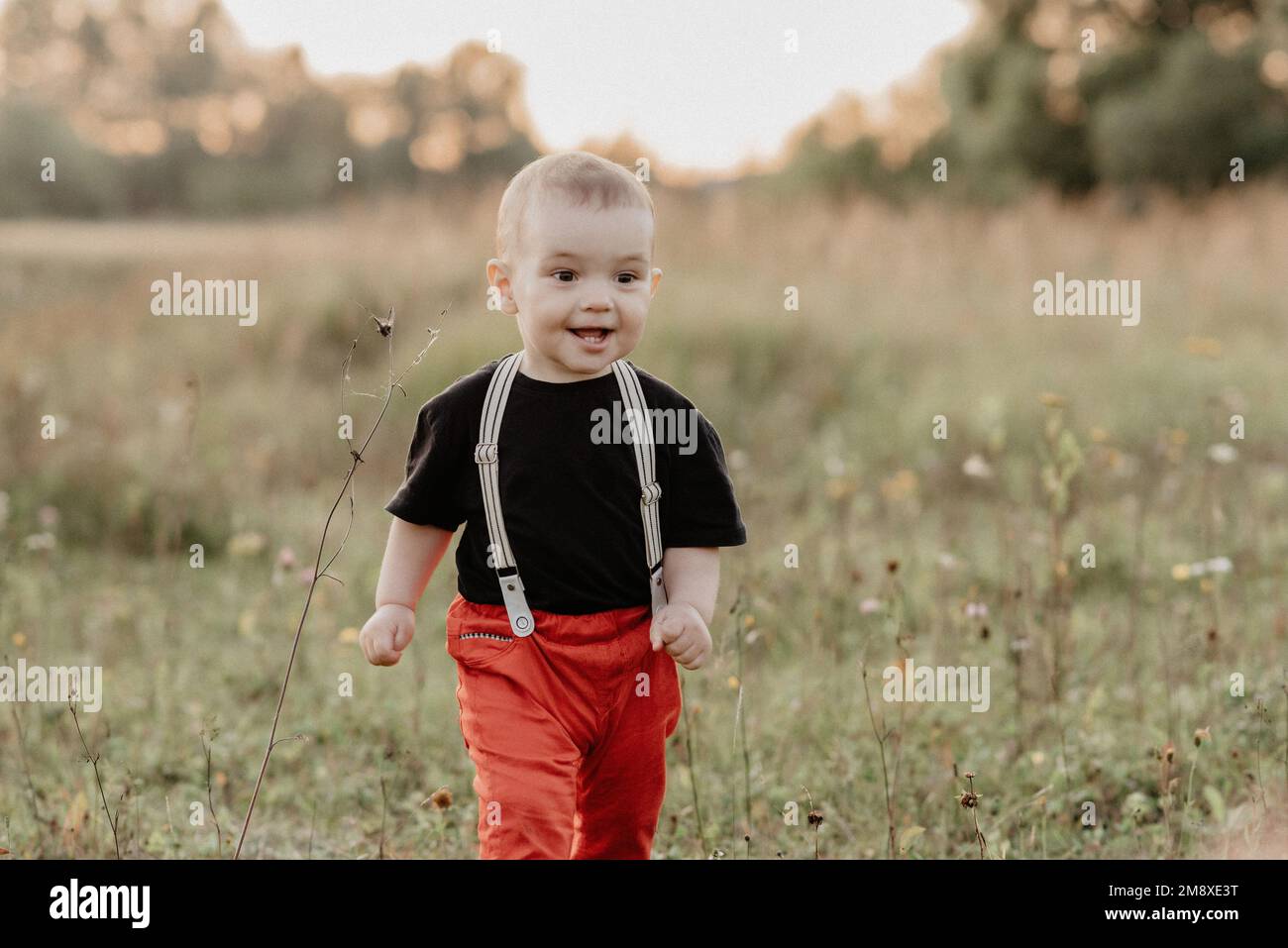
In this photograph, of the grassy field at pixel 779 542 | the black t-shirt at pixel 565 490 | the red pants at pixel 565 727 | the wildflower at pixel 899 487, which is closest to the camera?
the red pants at pixel 565 727

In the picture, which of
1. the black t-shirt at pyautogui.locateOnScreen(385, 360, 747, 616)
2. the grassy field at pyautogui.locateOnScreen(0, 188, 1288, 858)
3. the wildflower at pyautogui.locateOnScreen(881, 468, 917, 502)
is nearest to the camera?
the black t-shirt at pyautogui.locateOnScreen(385, 360, 747, 616)

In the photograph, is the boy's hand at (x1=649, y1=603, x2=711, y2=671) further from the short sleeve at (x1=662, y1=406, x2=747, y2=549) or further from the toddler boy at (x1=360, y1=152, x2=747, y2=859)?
the short sleeve at (x1=662, y1=406, x2=747, y2=549)

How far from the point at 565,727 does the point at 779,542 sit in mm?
2925

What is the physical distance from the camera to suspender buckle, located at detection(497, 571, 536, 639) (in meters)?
2.31

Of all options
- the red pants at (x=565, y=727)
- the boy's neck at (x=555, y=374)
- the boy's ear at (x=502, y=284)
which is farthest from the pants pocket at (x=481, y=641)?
the boy's ear at (x=502, y=284)

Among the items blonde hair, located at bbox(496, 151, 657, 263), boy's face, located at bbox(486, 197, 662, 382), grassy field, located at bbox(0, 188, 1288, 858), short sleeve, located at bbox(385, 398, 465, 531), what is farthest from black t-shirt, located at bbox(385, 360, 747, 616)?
grassy field, located at bbox(0, 188, 1288, 858)

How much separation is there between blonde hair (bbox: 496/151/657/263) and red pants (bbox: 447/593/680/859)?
698 millimetres

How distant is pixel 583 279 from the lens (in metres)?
2.28

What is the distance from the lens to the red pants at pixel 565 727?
88.4 inches

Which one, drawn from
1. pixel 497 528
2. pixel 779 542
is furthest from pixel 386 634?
pixel 779 542

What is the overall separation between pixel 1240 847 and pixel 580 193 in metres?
2.06

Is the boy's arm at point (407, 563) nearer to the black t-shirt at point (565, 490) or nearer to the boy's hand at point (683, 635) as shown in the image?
the black t-shirt at point (565, 490)

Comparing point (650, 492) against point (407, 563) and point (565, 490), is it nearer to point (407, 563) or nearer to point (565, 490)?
point (565, 490)

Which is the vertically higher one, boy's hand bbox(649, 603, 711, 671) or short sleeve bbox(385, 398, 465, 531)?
short sleeve bbox(385, 398, 465, 531)
